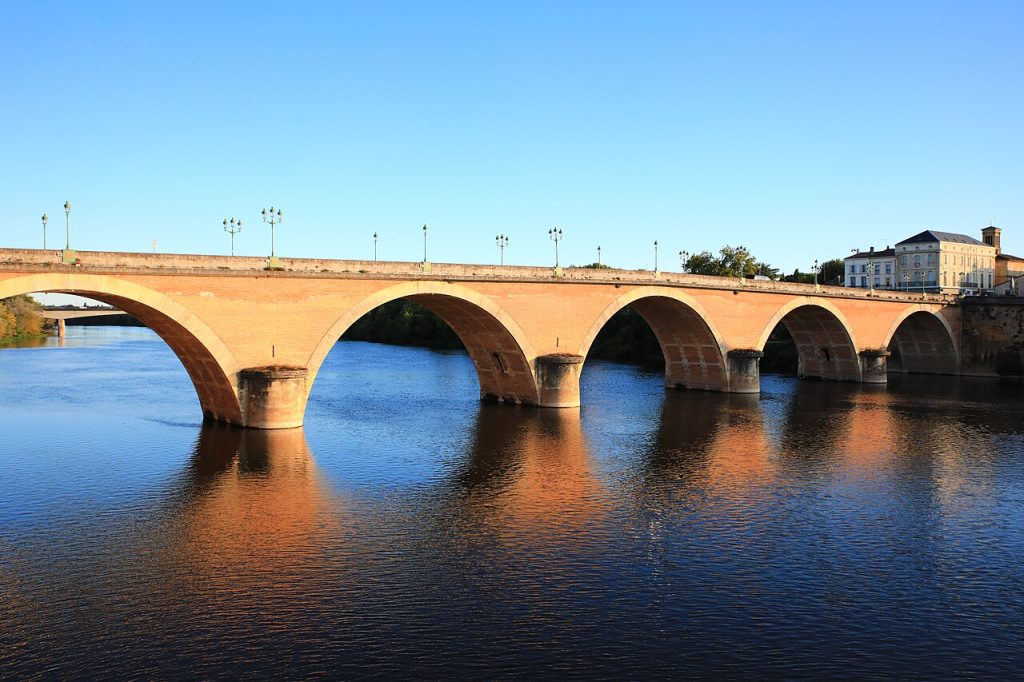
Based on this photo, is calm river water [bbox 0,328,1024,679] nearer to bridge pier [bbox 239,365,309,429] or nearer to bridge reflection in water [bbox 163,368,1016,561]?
bridge reflection in water [bbox 163,368,1016,561]

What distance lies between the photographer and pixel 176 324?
97.6ft

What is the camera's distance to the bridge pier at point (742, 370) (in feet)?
161

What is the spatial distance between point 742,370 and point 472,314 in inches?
743

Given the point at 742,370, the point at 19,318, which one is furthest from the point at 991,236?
the point at 19,318

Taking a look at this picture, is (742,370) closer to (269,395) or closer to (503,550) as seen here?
(269,395)

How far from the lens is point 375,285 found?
34562 millimetres

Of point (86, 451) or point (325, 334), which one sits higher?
point (325, 334)

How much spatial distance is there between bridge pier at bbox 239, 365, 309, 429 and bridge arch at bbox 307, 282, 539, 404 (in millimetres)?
3128

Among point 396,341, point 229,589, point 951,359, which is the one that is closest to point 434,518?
point 229,589

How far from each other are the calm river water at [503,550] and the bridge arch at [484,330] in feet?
15.9

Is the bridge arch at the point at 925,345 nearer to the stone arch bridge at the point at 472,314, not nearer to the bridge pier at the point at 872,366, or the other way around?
the stone arch bridge at the point at 472,314

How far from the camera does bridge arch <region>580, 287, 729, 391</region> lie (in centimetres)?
4725

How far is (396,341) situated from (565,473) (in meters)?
87.4

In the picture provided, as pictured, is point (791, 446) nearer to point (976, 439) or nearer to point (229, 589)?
point (976, 439)
